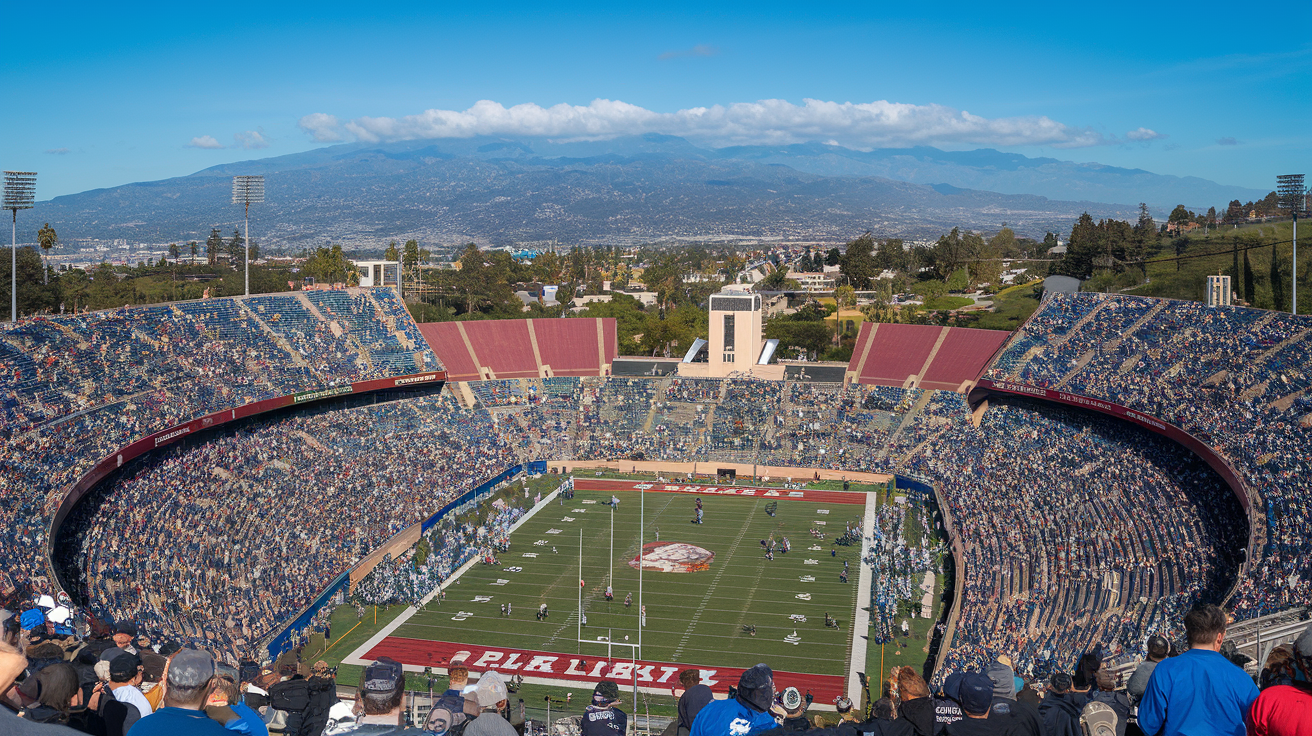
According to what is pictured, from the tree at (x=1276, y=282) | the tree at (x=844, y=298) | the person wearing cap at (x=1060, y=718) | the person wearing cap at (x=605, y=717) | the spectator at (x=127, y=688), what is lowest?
the person wearing cap at (x=605, y=717)

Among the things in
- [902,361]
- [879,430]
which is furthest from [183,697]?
[902,361]

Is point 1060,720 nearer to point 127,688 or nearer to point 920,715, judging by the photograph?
point 920,715

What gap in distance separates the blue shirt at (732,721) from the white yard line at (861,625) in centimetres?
1866

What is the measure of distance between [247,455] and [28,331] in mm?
8046

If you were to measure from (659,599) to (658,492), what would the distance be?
13.6 metres

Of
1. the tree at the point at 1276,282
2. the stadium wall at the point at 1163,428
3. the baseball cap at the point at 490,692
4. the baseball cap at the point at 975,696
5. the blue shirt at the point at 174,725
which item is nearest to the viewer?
the blue shirt at the point at 174,725

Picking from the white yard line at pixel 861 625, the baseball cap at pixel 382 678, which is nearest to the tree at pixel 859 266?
the white yard line at pixel 861 625

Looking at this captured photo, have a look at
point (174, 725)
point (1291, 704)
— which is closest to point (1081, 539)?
point (1291, 704)

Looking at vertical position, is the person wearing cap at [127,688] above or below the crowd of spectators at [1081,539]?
above

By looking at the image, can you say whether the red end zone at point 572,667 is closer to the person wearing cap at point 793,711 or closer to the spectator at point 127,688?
the person wearing cap at point 793,711

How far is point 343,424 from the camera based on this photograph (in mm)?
43094

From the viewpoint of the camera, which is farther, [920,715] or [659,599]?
[659,599]

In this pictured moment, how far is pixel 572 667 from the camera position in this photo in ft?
85.2

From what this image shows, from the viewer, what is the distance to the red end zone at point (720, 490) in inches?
1703
